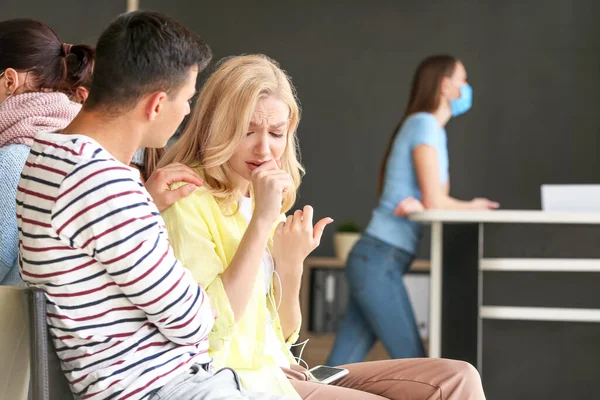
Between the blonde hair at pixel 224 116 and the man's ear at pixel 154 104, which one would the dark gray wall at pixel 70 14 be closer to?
the blonde hair at pixel 224 116

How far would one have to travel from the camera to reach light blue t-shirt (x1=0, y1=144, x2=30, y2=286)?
161 cm

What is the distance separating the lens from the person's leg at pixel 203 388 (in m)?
1.15

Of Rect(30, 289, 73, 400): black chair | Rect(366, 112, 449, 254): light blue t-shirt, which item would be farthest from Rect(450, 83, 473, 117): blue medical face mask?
Rect(30, 289, 73, 400): black chair

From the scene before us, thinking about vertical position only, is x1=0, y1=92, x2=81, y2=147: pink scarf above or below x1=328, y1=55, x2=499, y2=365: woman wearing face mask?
above

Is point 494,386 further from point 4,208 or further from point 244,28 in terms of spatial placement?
point 244,28

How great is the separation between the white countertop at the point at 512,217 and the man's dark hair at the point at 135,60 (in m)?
1.99

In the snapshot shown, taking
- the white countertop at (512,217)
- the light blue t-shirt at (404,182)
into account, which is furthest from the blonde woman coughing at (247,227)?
the light blue t-shirt at (404,182)

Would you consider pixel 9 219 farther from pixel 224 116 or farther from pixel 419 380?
pixel 419 380

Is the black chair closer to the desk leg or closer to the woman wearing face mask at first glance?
the woman wearing face mask

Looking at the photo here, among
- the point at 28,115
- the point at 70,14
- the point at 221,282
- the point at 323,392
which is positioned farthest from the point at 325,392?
the point at 70,14

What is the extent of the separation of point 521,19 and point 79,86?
4.44m

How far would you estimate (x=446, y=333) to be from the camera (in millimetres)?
3236

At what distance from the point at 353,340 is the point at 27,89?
193cm

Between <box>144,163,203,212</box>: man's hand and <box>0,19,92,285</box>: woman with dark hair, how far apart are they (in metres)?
0.34
